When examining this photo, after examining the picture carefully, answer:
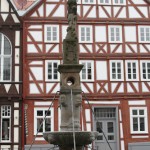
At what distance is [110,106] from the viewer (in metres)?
26.3

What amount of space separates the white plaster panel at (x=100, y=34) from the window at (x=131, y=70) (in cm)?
228

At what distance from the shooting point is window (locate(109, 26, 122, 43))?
27250mm

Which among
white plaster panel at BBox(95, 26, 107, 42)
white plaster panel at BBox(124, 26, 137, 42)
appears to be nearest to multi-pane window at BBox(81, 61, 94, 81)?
white plaster panel at BBox(95, 26, 107, 42)

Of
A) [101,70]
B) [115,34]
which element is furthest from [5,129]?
[115,34]

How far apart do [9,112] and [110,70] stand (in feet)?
23.0

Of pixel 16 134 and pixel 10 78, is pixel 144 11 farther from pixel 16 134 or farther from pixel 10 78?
pixel 16 134

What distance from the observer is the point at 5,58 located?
2647 cm

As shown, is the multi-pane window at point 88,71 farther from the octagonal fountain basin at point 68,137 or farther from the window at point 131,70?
the octagonal fountain basin at point 68,137

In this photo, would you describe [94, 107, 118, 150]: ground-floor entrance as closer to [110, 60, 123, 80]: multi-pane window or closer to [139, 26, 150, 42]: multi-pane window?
[110, 60, 123, 80]: multi-pane window

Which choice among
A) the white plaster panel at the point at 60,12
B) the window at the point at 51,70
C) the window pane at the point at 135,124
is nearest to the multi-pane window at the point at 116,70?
the window pane at the point at 135,124

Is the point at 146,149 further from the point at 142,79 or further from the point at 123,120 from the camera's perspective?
the point at 142,79

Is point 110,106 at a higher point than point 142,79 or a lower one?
lower

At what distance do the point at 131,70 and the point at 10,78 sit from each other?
7.87 meters

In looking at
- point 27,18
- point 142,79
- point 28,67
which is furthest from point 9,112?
point 142,79
